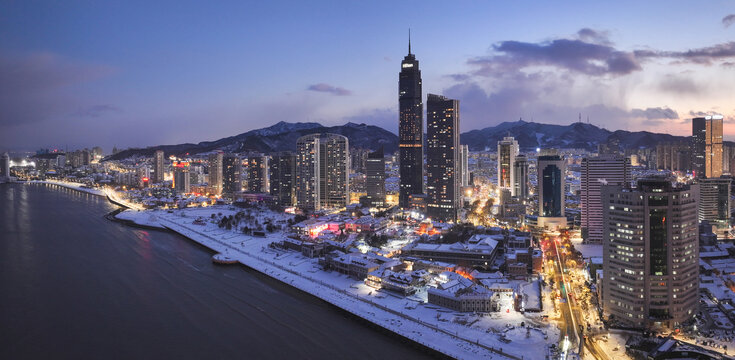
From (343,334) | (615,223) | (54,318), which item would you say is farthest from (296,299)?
(615,223)

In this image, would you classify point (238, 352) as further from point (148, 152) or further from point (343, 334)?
point (148, 152)

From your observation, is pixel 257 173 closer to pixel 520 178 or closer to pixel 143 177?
pixel 143 177

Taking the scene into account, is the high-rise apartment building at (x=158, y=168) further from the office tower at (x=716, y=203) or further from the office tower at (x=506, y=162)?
the office tower at (x=716, y=203)

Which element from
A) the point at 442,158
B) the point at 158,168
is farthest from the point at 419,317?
the point at 158,168

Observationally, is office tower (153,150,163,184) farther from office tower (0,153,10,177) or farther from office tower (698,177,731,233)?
office tower (698,177,731,233)

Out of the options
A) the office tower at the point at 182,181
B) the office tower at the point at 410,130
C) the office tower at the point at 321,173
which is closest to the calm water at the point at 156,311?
the office tower at the point at 321,173

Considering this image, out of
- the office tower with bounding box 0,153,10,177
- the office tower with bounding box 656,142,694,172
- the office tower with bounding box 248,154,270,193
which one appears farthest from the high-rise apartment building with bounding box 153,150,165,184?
the office tower with bounding box 656,142,694,172
